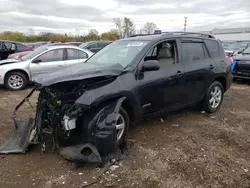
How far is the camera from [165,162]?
3465 mm

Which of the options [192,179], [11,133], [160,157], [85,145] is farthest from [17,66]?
[192,179]

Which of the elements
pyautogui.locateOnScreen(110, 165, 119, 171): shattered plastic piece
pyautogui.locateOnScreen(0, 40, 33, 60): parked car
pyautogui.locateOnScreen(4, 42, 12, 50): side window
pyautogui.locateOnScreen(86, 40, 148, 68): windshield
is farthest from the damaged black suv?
pyautogui.locateOnScreen(4, 42, 12, 50): side window

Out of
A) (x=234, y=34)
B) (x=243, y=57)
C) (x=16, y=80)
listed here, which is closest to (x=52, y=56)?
(x=16, y=80)

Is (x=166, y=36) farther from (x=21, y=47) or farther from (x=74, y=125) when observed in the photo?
(x=21, y=47)

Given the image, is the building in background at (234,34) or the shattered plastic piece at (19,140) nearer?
the shattered plastic piece at (19,140)

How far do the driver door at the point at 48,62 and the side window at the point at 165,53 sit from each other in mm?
4429

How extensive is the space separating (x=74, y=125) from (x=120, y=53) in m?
1.78

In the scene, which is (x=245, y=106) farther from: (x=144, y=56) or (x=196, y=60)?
(x=144, y=56)

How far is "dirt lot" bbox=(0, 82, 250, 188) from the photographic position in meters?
3.02

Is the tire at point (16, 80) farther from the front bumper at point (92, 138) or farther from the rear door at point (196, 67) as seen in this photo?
the rear door at point (196, 67)

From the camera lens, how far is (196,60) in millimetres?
5043

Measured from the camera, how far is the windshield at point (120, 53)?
13.8 ft

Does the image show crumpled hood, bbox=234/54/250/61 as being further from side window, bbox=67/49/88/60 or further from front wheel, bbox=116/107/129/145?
front wheel, bbox=116/107/129/145

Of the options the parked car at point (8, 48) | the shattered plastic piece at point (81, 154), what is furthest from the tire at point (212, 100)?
the parked car at point (8, 48)
